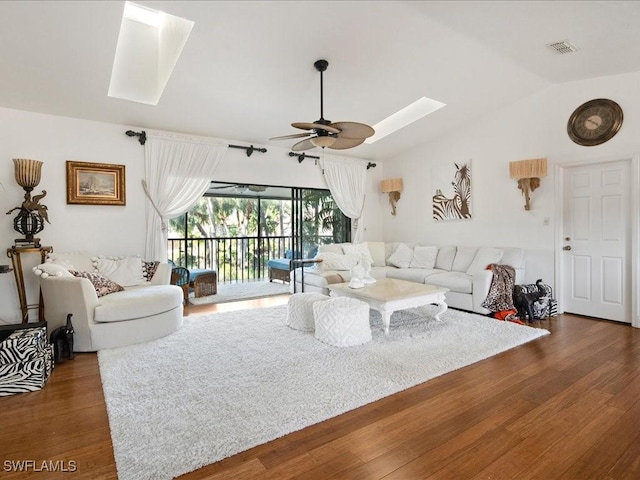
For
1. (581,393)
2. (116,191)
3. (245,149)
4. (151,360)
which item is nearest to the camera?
(581,393)

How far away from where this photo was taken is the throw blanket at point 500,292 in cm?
434

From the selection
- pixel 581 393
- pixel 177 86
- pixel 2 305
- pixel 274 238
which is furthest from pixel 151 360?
pixel 274 238

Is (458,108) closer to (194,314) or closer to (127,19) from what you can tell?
(127,19)

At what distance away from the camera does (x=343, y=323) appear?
3289mm

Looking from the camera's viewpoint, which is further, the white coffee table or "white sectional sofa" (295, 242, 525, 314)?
"white sectional sofa" (295, 242, 525, 314)

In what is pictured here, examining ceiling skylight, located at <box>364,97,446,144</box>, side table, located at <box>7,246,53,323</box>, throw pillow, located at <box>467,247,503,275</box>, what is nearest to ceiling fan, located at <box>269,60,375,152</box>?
ceiling skylight, located at <box>364,97,446,144</box>

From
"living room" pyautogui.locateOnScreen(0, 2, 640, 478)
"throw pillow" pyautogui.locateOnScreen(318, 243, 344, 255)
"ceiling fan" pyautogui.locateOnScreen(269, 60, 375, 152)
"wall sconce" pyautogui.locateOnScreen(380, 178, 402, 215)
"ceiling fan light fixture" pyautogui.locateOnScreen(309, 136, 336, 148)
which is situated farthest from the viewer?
"wall sconce" pyautogui.locateOnScreen(380, 178, 402, 215)

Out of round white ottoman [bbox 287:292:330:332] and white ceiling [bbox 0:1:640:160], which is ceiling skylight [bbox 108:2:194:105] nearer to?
white ceiling [bbox 0:1:640:160]

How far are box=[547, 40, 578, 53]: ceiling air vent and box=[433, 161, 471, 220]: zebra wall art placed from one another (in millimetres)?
2175

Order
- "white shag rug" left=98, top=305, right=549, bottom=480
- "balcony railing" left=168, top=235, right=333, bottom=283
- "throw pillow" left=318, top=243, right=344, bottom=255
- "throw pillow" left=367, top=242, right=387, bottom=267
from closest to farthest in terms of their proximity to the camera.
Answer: "white shag rug" left=98, top=305, right=549, bottom=480 → "throw pillow" left=318, top=243, right=344, bottom=255 → "throw pillow" left=367, top=242, right=387, bottom=267 → "balcony railing" left=168, top=235, right=333, bottom=283

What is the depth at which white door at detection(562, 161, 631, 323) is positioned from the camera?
13.5 feet

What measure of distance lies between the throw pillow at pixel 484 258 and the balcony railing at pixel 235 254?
2.83 meters

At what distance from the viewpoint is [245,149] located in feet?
18.2

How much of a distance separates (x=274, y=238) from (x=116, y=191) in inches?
148
